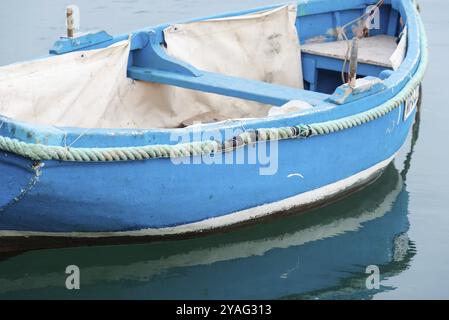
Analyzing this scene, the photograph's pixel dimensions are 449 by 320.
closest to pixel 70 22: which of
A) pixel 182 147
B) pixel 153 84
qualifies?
pixel 153 84

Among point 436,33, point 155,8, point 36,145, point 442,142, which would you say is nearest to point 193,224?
point 36,145

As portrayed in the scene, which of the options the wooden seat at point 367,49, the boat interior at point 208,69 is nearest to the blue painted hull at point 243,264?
the boat interior at point 208,69

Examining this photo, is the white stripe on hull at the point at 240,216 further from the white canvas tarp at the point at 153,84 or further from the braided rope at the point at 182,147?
the white canvas tarp at the point at 153,84

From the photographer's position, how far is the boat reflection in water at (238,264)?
15.9 feet

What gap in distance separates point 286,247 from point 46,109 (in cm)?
176

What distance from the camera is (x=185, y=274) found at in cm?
502

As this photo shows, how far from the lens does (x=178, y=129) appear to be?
4625 millimetres

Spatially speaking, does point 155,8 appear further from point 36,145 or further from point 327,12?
point 36,145

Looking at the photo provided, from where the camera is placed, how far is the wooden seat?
22.7ft

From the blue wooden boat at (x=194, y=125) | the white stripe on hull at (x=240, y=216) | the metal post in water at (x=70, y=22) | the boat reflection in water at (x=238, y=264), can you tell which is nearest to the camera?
the blue wooden boat at (x=194, y=125)

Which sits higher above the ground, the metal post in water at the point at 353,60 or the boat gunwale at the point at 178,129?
the metal post in water at the point at 353,60

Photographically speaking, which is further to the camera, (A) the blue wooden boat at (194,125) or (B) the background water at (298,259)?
(B) the background water at (298,259)

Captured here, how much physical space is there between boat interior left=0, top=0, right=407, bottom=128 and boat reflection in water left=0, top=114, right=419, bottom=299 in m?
0.87

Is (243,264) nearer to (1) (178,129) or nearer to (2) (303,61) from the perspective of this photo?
(1) (178,129)
